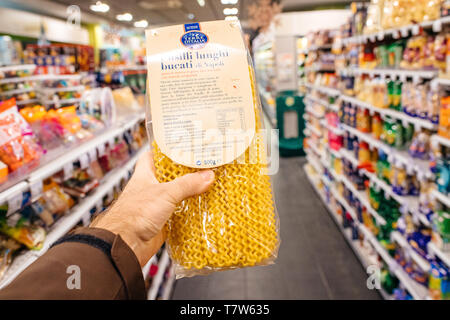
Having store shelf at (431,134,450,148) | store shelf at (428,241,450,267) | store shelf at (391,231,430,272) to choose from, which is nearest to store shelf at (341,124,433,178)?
store shelf at (431,134,450,148)

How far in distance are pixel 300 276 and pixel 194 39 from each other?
9.14 feet

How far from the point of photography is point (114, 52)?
7.56m

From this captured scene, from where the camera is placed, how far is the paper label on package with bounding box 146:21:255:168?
751 mm

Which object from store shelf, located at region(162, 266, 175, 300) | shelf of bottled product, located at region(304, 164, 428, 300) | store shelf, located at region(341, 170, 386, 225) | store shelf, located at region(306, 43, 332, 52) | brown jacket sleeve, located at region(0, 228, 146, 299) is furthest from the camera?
store shelf, located at region(306, 43, 332, 52)

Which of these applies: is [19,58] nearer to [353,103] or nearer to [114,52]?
[114,52]

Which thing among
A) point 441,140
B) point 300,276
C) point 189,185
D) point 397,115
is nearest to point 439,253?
point 441,140

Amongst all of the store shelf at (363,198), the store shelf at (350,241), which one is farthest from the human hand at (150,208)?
the store shelf at (363,198)

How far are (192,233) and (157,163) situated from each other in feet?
0.58

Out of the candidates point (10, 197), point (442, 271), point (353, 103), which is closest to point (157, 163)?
point (10, 197)

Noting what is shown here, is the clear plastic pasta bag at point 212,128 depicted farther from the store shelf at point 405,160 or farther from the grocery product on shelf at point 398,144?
the store shelf at point 405,160

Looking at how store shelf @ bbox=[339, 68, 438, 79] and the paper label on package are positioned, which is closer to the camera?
the paper label on package

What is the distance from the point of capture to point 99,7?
855mm

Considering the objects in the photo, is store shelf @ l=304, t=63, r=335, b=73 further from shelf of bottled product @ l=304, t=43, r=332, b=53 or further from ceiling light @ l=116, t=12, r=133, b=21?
ceiling light @ l=116, t=12, r=133, b=21

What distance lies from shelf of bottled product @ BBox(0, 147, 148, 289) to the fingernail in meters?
1.01
